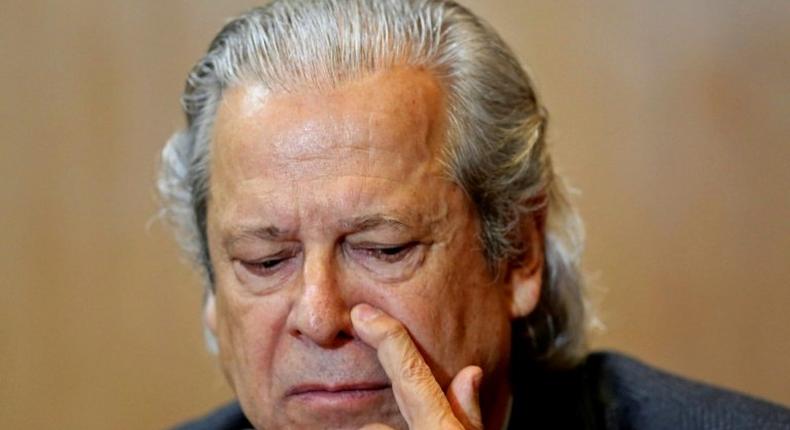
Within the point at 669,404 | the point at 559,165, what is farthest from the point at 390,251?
the point at 559,165

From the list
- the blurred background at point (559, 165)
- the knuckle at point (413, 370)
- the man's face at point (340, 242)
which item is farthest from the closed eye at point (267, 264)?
the blurred background at point (559, 165)

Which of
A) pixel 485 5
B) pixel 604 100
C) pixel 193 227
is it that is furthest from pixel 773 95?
pixel 193 227

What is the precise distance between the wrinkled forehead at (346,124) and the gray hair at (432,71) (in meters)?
0.02

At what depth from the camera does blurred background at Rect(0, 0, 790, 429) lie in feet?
8.39

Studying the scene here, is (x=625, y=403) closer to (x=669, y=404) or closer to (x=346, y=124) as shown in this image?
(x=669, y=404)

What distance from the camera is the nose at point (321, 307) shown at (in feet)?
4.83

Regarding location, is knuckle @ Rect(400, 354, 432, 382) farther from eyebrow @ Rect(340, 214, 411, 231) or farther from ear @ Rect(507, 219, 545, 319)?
ear @ Rect(507, 219, 545, 319)

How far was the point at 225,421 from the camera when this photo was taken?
2.07 m

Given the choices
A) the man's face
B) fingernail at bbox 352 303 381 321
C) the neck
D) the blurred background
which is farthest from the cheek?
the blurred background

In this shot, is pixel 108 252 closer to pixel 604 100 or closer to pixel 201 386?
pixel 201 386

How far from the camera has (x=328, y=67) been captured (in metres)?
1.56

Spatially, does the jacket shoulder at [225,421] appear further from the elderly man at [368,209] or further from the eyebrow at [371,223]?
the eyebrow at [371,223]

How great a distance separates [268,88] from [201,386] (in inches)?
48.8

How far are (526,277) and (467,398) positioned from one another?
30 centimetres
